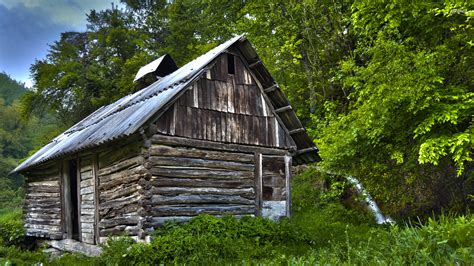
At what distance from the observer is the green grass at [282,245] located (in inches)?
207

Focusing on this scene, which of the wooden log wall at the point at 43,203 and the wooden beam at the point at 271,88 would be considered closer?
the wooden beam at the point at 271,88

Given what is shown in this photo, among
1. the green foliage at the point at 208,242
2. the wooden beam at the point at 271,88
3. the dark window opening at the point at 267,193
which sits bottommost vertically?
the green foliage at the point at 208,242

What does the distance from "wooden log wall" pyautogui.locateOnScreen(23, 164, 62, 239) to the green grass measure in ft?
8.00

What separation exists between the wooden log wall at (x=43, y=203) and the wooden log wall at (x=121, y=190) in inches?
148

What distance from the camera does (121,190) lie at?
36.2 ft

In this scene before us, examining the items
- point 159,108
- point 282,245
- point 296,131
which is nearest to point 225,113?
point 159,108

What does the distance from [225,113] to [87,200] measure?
4.91 m

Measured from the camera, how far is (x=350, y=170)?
583 inches

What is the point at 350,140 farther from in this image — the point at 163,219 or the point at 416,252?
the point at 416,252

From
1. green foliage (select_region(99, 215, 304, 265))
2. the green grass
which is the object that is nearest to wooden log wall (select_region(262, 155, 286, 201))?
the green grass

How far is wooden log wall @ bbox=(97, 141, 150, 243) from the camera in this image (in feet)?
33.7

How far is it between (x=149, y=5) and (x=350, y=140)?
26.0 meters

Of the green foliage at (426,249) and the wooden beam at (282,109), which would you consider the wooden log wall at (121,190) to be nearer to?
the wooden beam at (282,109)

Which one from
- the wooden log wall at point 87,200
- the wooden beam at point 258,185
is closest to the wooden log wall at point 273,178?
the wooden beam at point 258,185
